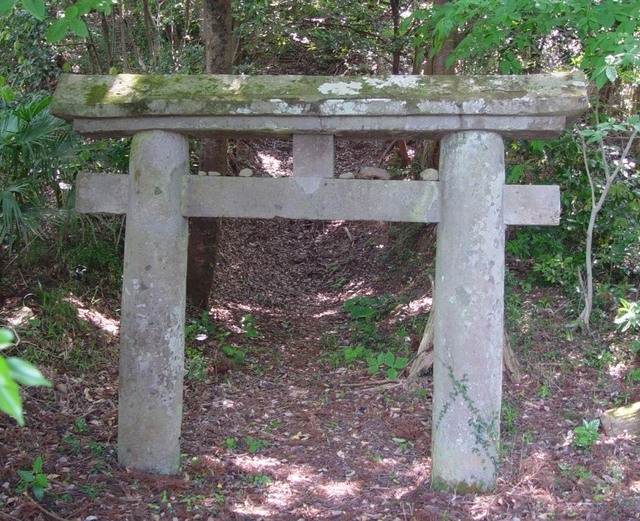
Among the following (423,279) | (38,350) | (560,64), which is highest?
(560,64)

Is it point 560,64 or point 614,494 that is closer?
point 614,494

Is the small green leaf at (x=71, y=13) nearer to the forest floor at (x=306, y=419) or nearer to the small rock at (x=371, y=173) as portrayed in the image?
the small rock at (x=371, y=173)

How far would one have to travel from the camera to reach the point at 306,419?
6.01 meters

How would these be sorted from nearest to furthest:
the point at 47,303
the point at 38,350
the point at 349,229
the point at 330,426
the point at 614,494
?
the point at 614,494 < the point at 330,426 < the point at 38,350 < the point at 47,303 < the point at 349,229

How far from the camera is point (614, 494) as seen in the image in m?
4.53

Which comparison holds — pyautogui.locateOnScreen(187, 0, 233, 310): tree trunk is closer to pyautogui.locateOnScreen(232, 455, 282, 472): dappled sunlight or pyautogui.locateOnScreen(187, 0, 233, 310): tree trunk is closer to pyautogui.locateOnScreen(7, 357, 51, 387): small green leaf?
pyautogui.locateOnScreen(232, 455, 282, 472): dappled sunlight

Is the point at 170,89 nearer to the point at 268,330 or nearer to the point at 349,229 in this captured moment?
the point at 268,330

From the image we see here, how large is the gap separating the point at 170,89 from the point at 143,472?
2469 millimetres

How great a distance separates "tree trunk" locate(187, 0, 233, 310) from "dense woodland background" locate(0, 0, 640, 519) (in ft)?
0.07

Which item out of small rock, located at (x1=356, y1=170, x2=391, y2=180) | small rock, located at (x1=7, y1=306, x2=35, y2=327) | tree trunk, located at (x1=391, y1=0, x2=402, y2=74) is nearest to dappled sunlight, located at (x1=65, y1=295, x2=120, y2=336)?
small rock, located at (x1=7, y1=306, x2=35, y2=327)

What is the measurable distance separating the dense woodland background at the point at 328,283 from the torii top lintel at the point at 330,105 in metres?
0.67

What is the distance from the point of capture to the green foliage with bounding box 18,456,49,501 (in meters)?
4.14

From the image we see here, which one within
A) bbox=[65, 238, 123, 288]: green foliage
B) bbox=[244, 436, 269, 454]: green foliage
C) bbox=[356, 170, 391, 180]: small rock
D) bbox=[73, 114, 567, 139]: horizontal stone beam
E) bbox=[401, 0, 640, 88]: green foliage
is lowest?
bbox=[244, 436, 269, 454]: green foliage

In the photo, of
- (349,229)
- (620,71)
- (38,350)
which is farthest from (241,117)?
(349,229)
